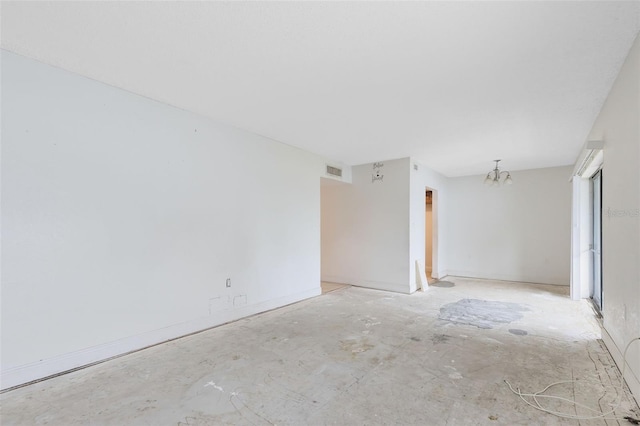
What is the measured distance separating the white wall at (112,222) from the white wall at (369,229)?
242 centimetres

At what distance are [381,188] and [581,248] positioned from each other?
11.0 feet

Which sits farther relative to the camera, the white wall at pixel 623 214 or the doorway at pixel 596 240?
the doorway at pixel 596 240

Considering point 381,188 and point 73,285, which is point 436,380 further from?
point 381,188

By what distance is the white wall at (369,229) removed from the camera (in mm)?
5473

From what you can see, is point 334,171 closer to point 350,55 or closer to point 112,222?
point 350,55

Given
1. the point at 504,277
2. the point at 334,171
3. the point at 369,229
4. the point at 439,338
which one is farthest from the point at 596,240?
the point at 334,171

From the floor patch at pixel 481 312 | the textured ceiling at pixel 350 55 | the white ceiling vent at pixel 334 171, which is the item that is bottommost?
the floor patch at pixel 481 312

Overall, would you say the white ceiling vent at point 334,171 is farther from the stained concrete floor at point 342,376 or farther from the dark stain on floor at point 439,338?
the dark stain on floor at point 439,338

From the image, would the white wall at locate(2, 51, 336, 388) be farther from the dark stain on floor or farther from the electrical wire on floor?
the electrical wire on floor

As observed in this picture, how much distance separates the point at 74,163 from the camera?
8.24 ft

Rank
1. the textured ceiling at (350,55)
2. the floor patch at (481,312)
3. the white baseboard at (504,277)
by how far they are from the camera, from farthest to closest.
Answer: the white baseboard at (504,277)
the floor patch at (481,312)
the textured ceiling at (350,55)

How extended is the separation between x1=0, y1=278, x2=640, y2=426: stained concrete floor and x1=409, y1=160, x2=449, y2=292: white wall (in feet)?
6.26

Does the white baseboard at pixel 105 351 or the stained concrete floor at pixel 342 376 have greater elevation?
the white baseboard at pixel 105 351

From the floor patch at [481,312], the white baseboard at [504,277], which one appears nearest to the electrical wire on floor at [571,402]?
the floor patch at [481,312]
